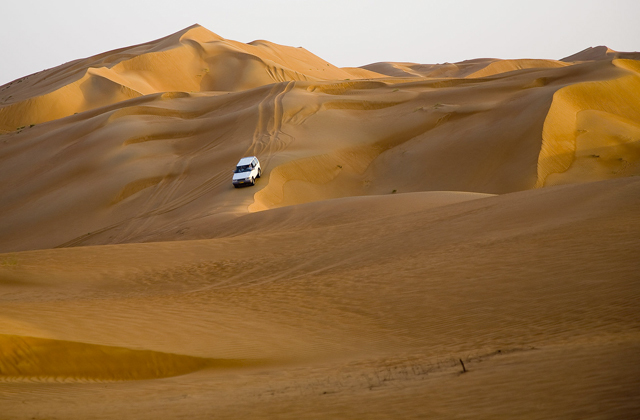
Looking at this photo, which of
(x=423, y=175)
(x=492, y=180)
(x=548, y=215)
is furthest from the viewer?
(x=423, y=175)

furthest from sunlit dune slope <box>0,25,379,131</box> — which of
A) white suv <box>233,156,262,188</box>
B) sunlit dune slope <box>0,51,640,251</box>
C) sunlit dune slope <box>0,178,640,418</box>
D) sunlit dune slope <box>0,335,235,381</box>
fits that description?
sunlit dune slope <box>0,335,235,381</box>

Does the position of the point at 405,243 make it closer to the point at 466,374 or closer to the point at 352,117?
the point at 466,374

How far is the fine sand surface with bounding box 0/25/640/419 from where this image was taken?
5.70 meters

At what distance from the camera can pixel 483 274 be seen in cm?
955

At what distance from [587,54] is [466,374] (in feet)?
288

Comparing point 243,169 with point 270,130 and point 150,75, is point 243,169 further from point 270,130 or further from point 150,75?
point 150,75

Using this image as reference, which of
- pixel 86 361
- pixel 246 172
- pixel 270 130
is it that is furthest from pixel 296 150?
pixel 86 361

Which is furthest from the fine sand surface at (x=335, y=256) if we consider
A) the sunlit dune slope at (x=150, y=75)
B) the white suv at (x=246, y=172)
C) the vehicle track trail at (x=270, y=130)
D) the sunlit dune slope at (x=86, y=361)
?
the sunlit dune slope at (x=150, y=75)

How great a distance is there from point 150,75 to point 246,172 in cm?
3473

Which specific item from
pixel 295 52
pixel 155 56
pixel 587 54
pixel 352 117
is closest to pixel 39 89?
pixel 155 56

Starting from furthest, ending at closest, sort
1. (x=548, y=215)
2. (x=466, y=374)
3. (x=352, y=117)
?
(x=352, y=117) < (x=548, y=215) < (x=466, y=374)

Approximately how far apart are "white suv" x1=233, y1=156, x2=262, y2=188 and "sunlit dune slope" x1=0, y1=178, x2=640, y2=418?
7907 millimetres

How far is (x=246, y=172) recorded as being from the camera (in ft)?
78.9

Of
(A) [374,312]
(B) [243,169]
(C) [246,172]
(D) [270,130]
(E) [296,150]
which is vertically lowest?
(A) [374,312]
